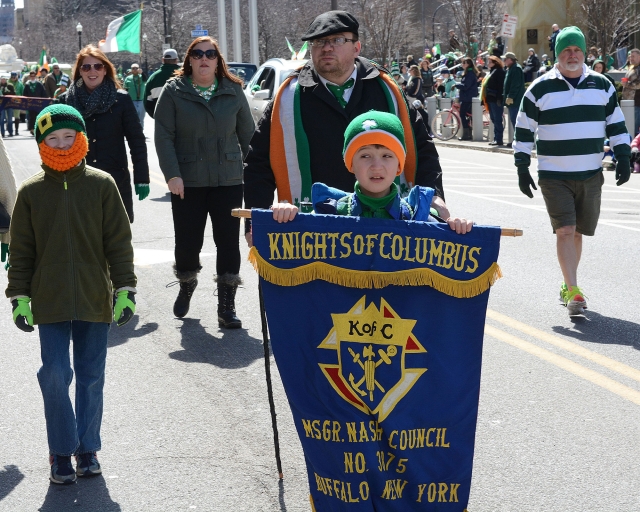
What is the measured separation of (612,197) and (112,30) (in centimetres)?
2066

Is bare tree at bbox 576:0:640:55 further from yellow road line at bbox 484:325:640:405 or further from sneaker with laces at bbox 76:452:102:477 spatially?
sneaker with laces at bbox 76:452:102:477

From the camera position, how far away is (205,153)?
7.84m

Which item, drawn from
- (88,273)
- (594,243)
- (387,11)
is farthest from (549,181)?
(387,11)

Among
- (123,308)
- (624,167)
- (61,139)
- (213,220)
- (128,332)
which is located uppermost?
(61,139)

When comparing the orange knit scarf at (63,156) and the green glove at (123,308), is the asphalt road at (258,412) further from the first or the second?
the orange knit scarf at (63,156)

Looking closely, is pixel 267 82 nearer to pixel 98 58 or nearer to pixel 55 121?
pixel 98 58

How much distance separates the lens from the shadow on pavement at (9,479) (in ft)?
15.9

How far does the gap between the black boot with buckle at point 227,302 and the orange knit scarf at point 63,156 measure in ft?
10.4

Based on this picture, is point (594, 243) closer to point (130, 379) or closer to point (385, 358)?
point (130, 379)

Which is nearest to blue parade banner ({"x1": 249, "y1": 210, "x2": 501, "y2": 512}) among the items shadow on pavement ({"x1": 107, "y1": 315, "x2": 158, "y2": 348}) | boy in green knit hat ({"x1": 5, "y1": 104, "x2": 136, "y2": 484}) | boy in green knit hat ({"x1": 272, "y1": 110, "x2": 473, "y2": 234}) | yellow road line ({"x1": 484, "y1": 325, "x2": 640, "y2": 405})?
boy in green knit hat ({"x1": 272, "y1": 110, "x2": 473, "y2": 234})

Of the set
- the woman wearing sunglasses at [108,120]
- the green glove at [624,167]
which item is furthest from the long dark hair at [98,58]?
the green glove at [624,167]

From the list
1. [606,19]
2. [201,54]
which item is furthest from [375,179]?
[606,19]

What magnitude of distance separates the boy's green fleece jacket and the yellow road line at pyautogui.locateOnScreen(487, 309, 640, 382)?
3.15 m

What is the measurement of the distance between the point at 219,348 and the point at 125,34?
84.5ft
